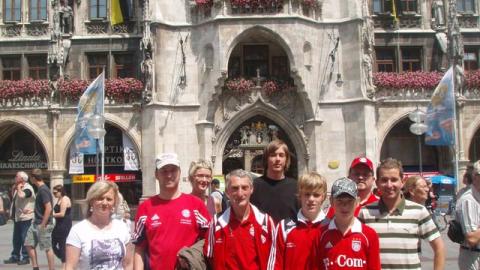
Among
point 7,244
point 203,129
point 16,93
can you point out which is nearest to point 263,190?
point 7,244

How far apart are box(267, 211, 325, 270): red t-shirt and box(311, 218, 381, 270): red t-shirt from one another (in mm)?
165

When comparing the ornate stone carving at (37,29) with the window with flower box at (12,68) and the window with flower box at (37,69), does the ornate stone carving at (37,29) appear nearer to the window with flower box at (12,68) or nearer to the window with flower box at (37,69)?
the window with flower box at (37,69)

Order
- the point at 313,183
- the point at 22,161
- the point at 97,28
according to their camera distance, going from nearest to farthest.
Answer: the point at 313,183 < the point at 97,28 < the point at 22,161

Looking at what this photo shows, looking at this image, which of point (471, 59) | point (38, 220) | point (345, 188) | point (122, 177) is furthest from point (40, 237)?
point (471, 59)

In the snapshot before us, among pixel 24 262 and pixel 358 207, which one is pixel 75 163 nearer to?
pixel 24 262

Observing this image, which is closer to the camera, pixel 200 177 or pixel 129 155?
pixel 200 177

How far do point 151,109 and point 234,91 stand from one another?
350cm

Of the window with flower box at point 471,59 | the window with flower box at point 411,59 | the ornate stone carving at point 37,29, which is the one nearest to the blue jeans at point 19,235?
the ornate stone carving at point 37,29

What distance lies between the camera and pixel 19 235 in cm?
1359

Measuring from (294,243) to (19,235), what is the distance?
386 inches

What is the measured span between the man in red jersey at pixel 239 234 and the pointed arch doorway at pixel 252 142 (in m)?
21.5

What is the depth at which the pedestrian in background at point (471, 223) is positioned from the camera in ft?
20.6

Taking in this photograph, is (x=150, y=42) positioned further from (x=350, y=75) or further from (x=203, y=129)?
(x=350, y=75)

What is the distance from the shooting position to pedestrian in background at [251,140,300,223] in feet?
19.9
